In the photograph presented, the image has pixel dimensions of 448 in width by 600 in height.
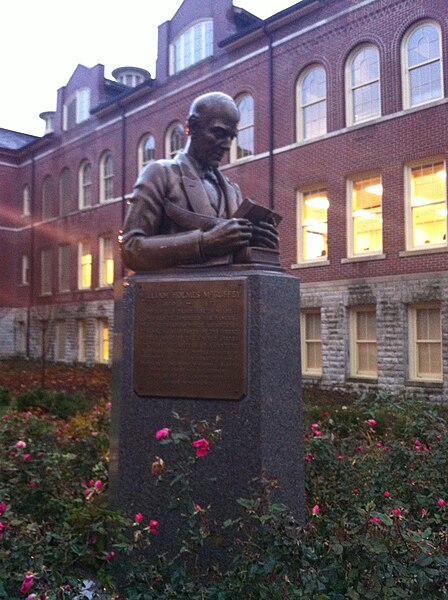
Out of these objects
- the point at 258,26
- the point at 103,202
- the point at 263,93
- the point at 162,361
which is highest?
the point at 258,26

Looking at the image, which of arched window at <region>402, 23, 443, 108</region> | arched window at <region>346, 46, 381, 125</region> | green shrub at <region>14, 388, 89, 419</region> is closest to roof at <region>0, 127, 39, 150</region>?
arched window at <region>346, 46, 381, 125</region>

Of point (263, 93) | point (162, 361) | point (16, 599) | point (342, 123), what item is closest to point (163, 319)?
point (162, 361)

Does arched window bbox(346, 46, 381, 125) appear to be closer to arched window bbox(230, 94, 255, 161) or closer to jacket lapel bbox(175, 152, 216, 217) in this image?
arched window bbox(230, 94, 255, 161)

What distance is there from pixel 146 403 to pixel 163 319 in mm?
578

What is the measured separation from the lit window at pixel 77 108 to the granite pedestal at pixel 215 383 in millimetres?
30820

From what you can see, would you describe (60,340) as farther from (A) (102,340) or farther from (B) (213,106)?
(B) (213,106)

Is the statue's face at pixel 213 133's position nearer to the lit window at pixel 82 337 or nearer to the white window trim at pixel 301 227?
the white window trim at pixel 301 227

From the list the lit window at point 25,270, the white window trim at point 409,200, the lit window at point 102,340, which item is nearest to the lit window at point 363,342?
the white window trim at point 409,200

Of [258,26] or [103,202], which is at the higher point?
[258,26]

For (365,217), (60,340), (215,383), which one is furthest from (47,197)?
(215,383)

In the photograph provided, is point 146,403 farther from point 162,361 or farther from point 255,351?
point 255,351

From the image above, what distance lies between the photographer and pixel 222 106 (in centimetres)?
441

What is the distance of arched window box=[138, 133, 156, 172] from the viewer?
2775 cm

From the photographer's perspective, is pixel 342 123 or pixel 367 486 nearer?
pixel 367 486
